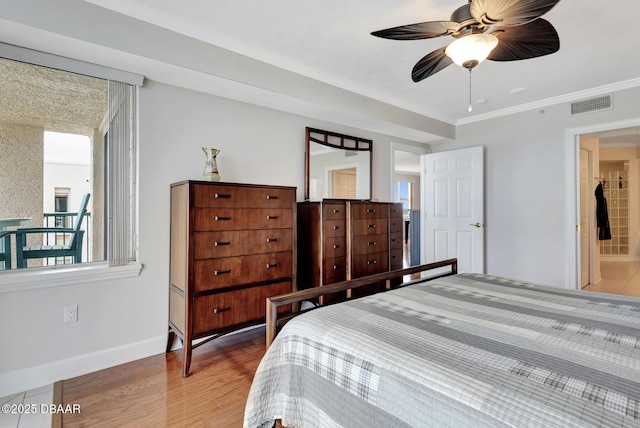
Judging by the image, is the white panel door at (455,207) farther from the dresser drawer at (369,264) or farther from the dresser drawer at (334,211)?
the dresser drawer at (334,211)

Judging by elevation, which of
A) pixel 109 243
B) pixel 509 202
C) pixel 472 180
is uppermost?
pixel 472 180

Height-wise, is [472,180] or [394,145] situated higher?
[394,145]

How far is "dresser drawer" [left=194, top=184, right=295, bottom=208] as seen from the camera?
88.0 inches

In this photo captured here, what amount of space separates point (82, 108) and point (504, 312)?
2948 millimetres

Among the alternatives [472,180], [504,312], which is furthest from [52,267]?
[472,180]

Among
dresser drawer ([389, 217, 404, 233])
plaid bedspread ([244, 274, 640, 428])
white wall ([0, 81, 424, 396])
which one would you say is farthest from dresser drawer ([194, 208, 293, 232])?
dresser drawer ([389, 217, 404, 233])

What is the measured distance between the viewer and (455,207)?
4398mm

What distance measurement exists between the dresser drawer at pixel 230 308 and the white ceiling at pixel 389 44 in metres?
1.85

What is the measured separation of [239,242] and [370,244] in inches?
57.0

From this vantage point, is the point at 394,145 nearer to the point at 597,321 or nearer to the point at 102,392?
the point at 597,321


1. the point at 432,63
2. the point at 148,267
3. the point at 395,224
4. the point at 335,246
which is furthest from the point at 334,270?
the point at 432,63

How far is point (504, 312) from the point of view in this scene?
4.69 ft

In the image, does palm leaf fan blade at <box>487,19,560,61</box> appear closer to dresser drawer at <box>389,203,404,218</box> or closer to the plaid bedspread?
the plaid bedspread

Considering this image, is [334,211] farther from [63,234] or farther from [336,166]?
[63,234]
